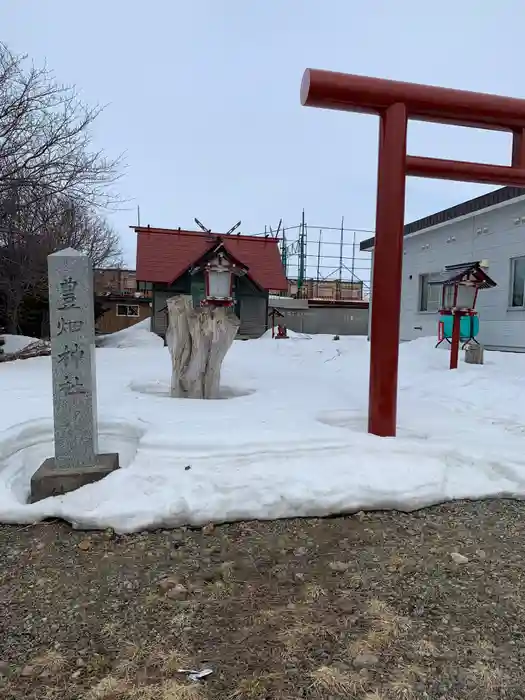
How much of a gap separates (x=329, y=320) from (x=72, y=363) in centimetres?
2035

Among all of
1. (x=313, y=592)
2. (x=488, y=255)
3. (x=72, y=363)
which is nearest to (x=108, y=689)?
(x=313, y=592)

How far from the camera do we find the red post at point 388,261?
13.0 ft

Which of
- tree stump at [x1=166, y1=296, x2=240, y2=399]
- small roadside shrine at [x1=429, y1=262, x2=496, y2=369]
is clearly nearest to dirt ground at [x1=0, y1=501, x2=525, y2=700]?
tree stump at [x1=166, y1=296, x2=240, y2=399]

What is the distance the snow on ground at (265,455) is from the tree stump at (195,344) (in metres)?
0.47

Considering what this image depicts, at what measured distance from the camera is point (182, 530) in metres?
2.74

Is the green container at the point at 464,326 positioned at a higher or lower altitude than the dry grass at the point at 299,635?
higher

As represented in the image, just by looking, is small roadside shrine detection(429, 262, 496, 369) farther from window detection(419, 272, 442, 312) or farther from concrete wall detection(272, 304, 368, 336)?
concrete wall detection(272, 304, 368, 336)

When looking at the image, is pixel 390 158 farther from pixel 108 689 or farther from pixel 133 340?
pixel 133 340

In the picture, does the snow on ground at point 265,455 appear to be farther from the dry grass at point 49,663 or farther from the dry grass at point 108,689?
the dry grass at point 108,689

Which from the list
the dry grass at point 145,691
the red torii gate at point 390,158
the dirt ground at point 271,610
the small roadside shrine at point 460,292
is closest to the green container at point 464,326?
the small roadside shrine at point 460,292

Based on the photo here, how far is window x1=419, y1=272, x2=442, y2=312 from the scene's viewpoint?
12086 millimetres

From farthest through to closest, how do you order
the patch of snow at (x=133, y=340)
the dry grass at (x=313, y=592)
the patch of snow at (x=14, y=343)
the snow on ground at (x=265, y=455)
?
the patch of snow at (x=133, y=340) < the patch of snow at (x=14, y=343) < the snow on ground at (x=265, y=455) < the dry grass at (x=313, y=592)

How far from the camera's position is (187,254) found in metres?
17.7

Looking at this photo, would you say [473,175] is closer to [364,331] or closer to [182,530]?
[182,530]
